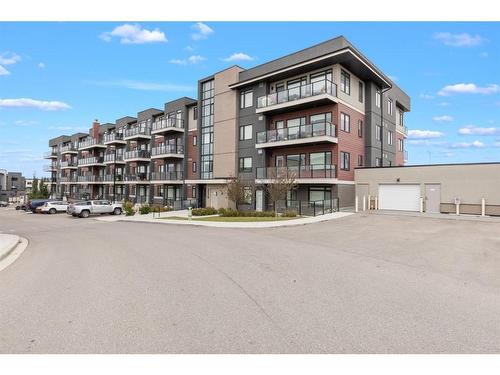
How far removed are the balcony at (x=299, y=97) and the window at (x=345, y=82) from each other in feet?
5.68

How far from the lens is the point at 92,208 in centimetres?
3322

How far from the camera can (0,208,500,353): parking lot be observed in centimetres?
424

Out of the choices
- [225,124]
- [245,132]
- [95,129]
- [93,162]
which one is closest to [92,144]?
[95,129]

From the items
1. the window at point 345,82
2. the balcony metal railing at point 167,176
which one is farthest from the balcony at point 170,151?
the window at point 345,82

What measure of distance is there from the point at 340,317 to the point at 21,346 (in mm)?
4615

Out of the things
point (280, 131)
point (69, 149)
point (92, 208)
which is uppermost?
point (69, 149)

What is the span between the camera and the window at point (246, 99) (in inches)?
1289

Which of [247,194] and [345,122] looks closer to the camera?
[345,122]

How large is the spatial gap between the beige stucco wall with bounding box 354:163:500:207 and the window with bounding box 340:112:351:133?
14.2ft

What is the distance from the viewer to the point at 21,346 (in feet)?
13.4

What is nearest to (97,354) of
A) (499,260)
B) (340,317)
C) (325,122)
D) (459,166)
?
(340,317)

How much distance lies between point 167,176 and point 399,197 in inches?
1126

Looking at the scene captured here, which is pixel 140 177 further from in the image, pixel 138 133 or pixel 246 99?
pixel 246 99
